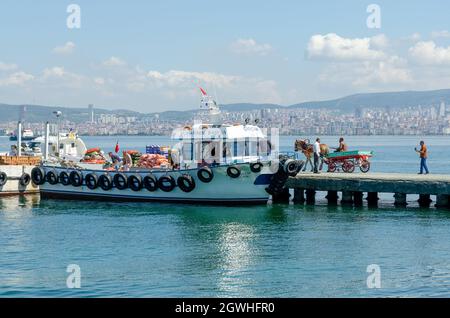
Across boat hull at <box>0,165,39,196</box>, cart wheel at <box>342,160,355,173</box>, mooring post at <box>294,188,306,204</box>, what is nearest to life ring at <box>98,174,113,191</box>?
boat hull at <box>0,165,39,196</box>

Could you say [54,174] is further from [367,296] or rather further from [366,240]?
[367,296]

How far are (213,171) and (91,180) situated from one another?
8290 mm

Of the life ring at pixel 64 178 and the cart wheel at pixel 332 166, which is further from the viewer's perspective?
the life ring at pixel 64 178

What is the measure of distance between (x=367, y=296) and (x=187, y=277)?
194 inches

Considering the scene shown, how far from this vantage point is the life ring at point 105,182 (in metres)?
38.6

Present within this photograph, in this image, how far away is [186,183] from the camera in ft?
116

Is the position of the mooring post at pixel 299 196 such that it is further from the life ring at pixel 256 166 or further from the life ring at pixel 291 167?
the life ring at pixel 256 166

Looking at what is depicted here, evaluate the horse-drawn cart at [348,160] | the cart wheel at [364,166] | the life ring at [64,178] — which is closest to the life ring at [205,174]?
the horse-drawn cart at [348,160]

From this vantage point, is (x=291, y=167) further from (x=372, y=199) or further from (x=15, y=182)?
(x=15, y=182)

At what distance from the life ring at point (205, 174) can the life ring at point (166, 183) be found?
69.0 inches

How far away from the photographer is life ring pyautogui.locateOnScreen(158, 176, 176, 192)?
119 ft

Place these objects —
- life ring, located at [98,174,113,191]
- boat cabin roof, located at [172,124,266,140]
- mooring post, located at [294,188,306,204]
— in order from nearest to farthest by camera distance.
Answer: boat cabin roof, located at [172,124,266,140] < mooring post, located at [294,188,306,204] < life ring, located at [98,174,113,191]

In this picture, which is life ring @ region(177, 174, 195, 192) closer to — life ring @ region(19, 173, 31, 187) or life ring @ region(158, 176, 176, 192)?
life ring @ region(158, 176, 176, 192)
